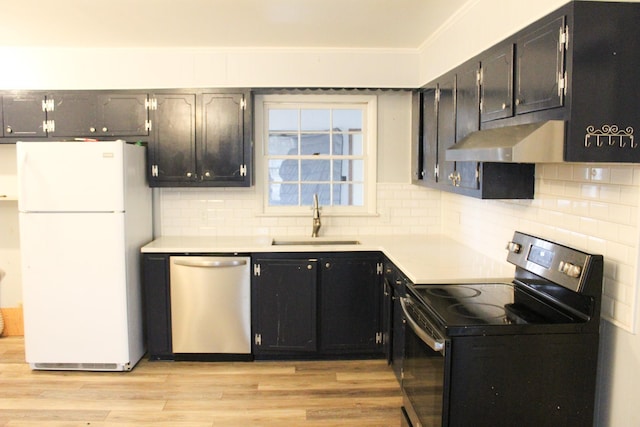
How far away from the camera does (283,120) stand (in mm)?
4570

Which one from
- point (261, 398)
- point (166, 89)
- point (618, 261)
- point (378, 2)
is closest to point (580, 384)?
point (618, 261)

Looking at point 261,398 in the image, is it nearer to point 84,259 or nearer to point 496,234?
point 84,259

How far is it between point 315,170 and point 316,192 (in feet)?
0.64

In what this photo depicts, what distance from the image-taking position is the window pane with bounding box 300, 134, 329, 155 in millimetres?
4605

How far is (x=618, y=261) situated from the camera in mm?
2123

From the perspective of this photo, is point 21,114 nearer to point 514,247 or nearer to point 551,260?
point 514,247

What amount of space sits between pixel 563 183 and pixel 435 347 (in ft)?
3.64

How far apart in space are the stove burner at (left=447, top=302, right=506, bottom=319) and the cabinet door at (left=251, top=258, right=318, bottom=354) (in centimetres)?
171

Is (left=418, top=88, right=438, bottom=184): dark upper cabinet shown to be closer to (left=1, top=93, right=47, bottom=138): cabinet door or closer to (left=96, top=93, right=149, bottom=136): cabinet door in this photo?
(left=96, top=93, right=149, bottom=136): cabinet door

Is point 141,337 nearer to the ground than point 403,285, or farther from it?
nearer to the ground

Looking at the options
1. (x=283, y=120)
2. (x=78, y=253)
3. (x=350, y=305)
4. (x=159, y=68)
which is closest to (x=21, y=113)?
(x=159, y=68)

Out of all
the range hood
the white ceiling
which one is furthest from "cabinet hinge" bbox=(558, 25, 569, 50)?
the white ceiling

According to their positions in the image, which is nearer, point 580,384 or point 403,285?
point 580,384

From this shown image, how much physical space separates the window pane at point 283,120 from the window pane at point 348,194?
65cm
